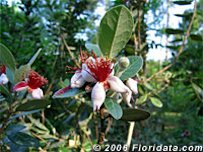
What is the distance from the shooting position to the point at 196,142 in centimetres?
295

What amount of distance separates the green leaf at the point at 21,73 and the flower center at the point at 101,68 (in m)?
0.14

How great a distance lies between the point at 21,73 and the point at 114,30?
0.24 metres

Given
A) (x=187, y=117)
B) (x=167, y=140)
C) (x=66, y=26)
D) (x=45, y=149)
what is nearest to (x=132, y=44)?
(x=66, y=26)

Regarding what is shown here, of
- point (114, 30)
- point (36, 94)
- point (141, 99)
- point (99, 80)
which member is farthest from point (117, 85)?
point (141, 99)

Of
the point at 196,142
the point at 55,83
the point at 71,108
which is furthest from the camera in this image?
the point at 196,142

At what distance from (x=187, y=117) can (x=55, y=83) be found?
229 centimetres

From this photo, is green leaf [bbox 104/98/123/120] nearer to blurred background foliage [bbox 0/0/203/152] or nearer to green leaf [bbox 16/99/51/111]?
green leaf [bbox 16/99/51/111]

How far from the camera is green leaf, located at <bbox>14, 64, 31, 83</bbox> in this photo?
79cm

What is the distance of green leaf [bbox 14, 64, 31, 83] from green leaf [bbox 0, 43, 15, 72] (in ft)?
0.07

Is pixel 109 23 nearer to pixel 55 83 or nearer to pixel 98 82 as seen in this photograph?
pixel 98 82

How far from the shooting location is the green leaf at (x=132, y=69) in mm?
805

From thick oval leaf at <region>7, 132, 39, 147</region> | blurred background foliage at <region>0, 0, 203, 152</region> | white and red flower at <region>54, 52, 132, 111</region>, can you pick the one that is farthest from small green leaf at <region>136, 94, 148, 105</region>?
white and red flower at <region>54, 52, 132, 111</region>

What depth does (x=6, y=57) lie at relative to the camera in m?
0.79

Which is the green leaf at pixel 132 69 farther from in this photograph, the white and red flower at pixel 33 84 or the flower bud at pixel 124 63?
the white and red flower at pixel 33 84
